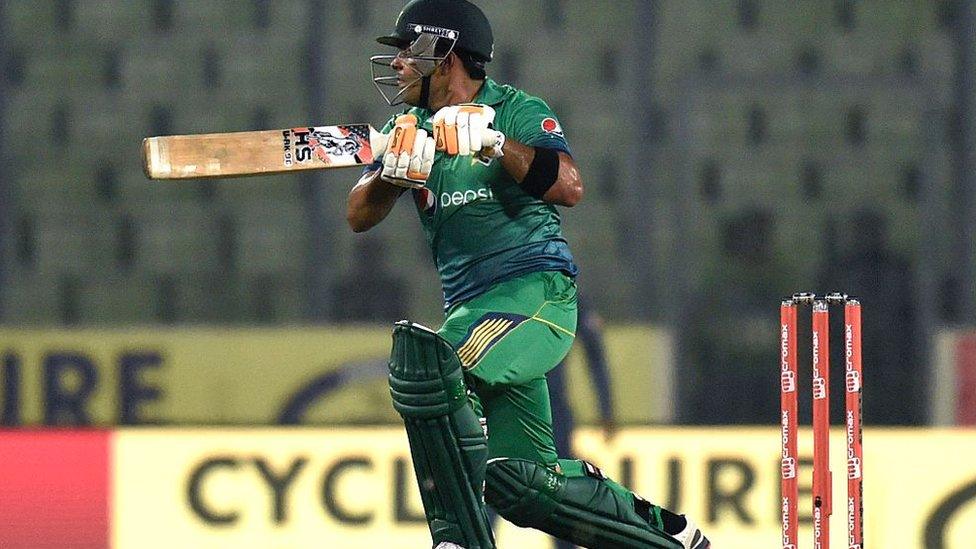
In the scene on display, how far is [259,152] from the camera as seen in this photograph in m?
3.76

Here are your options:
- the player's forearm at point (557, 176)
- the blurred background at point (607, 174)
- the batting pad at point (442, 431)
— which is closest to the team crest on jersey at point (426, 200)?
the player's forearm at point (557, 176)

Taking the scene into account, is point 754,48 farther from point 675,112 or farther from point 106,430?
point 106,430

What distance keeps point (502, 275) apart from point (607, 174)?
550 centimetres

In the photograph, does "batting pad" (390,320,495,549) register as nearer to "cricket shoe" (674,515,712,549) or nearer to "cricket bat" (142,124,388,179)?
"cricket bat" (142,124,388,179)

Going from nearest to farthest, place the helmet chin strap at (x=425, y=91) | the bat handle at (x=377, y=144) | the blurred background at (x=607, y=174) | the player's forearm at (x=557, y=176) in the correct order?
the player's forearm at (x=557, y=176) < the bat handle at (x=377, y=144) < the helmet chin strap at (x=425, y=91) < the blurred background at (x=607, y=174)

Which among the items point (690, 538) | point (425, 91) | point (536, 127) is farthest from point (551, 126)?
point (690, 538)

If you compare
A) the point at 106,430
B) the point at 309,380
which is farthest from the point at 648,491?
the point at 309,380

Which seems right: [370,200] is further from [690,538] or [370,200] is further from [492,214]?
[690,538]

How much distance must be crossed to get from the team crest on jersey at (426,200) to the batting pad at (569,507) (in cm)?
54

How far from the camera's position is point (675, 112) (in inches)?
366

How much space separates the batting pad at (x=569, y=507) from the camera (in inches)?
148

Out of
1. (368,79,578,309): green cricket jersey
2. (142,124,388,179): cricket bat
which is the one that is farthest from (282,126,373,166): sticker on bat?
(368,79,578,309): green cricket jersey

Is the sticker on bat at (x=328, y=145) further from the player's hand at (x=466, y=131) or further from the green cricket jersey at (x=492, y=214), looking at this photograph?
the player's hand at (x=466, y=131)

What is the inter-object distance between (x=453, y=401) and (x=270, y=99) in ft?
19.7
